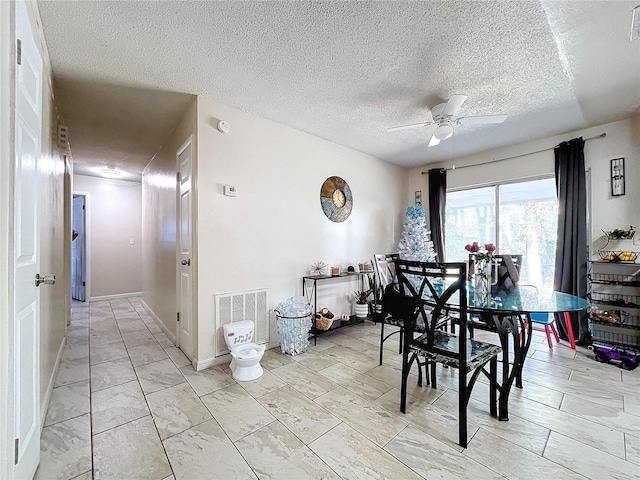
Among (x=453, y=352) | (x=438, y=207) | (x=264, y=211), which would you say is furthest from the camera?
(x=438, y=207)

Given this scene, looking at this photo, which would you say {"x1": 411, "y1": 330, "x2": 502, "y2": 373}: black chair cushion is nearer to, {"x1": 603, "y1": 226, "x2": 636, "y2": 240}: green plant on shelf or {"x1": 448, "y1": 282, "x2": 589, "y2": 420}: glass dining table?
{"x1": 448, "y1": 282, "x2": 589, "y2": 420}: glass dining table

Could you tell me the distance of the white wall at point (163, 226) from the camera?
321 cm

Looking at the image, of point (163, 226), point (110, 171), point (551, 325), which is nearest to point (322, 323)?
point (163, 226)

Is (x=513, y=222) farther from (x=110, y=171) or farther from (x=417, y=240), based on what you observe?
(x=110, y=171)

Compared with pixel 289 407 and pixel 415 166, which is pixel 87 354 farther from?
pixel 415 166

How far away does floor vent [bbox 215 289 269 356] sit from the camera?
265cm

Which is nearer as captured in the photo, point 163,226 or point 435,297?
point 435,297

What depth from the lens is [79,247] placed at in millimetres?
5414

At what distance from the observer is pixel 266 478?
4.45ft

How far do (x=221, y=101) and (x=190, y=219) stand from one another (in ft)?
3.95

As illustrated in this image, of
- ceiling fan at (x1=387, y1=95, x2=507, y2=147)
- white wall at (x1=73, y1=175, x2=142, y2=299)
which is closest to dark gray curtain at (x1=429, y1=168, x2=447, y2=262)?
ceiling fan at (x1=387, y1=95, x2=507, y2=147)

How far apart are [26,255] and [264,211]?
1.92 metres

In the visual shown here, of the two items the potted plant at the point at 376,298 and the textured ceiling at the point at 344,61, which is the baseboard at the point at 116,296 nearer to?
the textured ceiling at the point at 344,61

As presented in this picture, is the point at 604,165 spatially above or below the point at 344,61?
below
